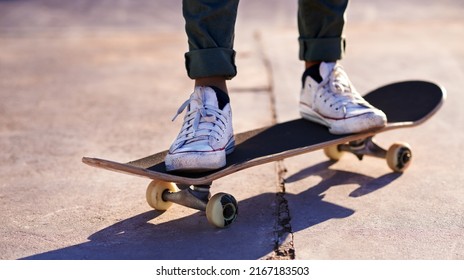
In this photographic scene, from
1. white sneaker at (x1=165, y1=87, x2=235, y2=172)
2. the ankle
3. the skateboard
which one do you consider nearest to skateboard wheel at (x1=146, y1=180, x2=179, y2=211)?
the skateboard

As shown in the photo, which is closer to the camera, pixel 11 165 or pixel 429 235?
pixel 429 235

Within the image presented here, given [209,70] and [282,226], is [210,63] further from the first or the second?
[282,226]

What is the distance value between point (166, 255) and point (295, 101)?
2.10 meters

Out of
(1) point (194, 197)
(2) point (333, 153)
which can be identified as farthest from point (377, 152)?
(1) point (194, 197)

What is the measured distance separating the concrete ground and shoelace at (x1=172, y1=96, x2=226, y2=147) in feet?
0.85

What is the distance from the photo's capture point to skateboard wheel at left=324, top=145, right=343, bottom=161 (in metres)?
3.17

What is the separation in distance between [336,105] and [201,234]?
2.59 feet

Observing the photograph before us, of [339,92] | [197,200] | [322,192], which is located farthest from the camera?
[339,92]

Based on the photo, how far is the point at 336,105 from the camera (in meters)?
2.89

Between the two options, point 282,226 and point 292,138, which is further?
point 292,138

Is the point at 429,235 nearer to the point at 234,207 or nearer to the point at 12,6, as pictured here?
the point at 234,207

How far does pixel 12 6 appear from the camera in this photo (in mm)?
7480
